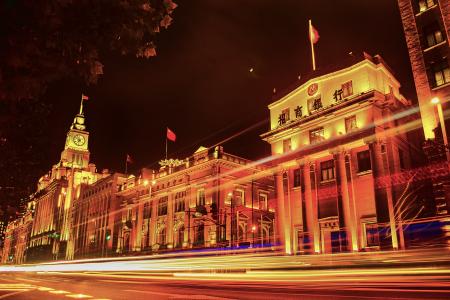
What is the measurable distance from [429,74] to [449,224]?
1095cm

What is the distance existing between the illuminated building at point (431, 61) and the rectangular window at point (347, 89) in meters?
8.41

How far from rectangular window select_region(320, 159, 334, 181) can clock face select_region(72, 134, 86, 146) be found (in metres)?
110

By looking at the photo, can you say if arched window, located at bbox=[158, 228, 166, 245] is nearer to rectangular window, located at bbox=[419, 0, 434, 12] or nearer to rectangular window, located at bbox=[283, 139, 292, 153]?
rectangular window, located at bbox=[283, 139, 292, 153]

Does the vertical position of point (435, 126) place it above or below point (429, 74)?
below

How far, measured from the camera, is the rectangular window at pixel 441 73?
25547 mm

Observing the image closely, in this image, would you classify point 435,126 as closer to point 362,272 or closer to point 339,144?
point 339,144

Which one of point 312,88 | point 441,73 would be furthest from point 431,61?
point 312,88

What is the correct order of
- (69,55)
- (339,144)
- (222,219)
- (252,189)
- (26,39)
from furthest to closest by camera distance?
(252,189)
(222,219)
(339,144)
(69,55)
(26,39)

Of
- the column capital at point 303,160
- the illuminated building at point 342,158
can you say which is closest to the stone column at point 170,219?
the illuminated building at point 342,158

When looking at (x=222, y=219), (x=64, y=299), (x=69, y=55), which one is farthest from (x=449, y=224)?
(x=222, y=219)

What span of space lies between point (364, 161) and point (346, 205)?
462cm

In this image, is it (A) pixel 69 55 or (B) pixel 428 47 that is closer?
(A) pixel 69 55

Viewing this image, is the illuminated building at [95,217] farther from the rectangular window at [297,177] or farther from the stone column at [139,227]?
the rectangular window at [297,177]

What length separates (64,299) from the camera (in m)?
12.1
